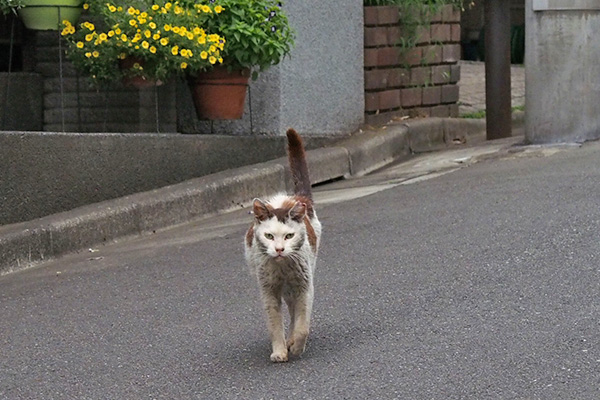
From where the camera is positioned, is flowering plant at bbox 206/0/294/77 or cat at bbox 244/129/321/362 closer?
cat at bbox 244/129/321/362

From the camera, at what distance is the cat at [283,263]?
4.86 metres

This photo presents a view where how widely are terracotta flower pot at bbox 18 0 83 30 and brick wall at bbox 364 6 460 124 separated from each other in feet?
10.2

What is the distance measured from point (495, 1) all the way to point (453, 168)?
234 centimetres

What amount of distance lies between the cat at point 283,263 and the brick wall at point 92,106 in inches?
173

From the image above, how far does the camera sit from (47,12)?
8836 mm

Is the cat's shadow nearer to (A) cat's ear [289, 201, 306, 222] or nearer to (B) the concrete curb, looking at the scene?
(A) cat's ear [289, 201, 306, 222]

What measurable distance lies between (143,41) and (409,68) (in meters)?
3.55

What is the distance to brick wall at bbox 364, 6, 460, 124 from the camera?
11.2 m

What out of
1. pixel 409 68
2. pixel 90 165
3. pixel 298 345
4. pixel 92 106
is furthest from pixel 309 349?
pixel 409 68

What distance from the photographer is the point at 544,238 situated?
669 centimetres

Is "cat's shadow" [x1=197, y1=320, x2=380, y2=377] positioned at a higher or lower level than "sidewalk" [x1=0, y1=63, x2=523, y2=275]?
lower

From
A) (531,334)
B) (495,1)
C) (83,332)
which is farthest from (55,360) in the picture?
(495,1)

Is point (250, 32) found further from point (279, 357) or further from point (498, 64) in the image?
point (279, 357)

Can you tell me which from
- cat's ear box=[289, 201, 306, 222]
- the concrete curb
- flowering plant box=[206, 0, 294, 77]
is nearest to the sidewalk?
the concrete curb
